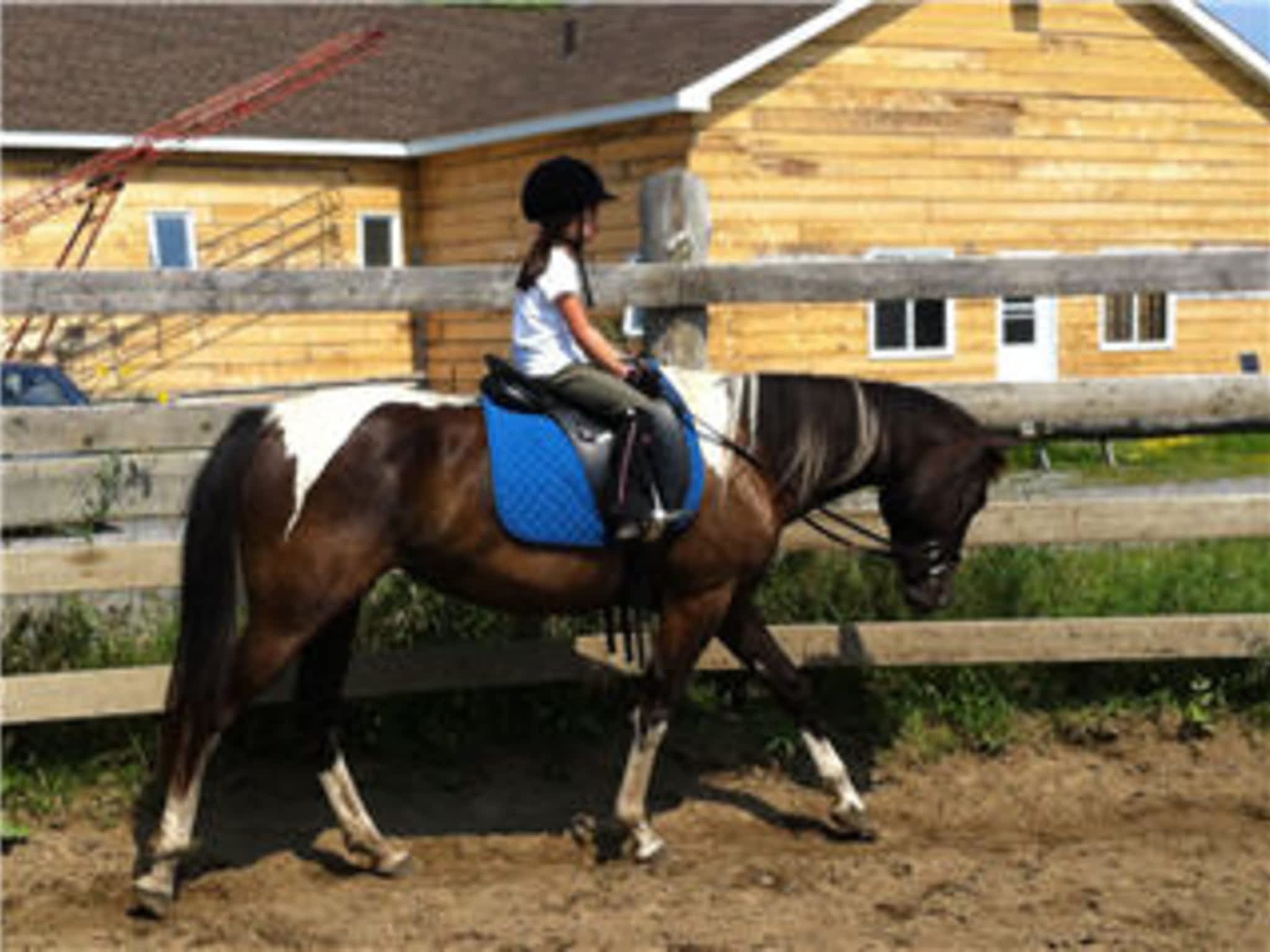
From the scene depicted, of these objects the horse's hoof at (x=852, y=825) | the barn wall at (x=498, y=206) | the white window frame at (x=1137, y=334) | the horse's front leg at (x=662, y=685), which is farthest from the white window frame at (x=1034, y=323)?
the horse's front leg at (x=662, y=685)

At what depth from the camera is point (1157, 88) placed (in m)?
19.3

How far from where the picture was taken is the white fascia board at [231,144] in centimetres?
1888

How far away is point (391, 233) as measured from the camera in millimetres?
21344

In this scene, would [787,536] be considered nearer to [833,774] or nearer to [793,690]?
[793,690]

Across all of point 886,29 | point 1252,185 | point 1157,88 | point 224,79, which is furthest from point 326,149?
point 1252,185

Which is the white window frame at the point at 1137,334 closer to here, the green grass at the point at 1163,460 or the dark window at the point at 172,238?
the green grass at the point at 1163,460

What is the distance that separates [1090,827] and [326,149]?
1667 centimetres

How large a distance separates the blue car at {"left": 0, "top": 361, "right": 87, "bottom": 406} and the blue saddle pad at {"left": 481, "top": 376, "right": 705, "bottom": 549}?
9995 millimetres

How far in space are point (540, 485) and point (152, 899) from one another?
1.89 metres

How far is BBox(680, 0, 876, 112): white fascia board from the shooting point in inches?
640

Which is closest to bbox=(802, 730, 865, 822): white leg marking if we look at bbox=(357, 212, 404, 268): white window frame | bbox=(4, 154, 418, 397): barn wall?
bbox=(4, 154, 418, 397): barn wall

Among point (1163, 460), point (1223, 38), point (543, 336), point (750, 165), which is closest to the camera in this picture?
point (543, 336)

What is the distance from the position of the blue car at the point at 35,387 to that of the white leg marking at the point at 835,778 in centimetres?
1021

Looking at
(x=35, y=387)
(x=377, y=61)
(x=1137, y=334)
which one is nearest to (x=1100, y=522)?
(x=35, y=387)
